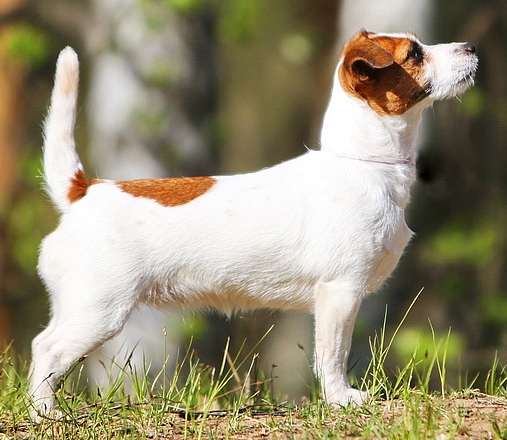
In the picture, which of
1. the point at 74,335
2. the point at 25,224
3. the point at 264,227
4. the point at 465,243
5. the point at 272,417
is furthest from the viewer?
the point at 25,224

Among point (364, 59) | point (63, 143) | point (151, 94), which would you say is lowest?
point (151, 94)

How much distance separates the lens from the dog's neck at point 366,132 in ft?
13.6

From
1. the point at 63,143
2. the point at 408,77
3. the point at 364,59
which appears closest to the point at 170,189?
the point at 63,143

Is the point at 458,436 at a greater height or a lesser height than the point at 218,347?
greater

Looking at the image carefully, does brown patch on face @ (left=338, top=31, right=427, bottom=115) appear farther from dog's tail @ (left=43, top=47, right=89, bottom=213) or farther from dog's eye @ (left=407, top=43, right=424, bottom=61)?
dog's tail @ (left=43, top=47, right=89, bottom=213)

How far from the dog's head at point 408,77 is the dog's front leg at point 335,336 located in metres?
0.91

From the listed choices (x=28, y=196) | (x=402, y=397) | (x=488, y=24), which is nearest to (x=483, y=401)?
(x=402, y=397)

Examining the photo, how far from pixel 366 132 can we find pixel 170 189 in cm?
98

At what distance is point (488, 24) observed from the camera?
10422mm

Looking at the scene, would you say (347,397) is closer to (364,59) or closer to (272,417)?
(272,417)

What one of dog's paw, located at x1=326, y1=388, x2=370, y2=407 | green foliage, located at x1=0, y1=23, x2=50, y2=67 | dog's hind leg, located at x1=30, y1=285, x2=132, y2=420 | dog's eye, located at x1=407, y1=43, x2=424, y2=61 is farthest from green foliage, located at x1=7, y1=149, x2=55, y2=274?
dog's paw, located at x1=326, y1=388, x2=370, y2=407

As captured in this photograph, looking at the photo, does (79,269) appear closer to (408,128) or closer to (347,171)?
(347,171)

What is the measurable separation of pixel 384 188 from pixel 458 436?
1.25m

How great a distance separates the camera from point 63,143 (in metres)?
4.16
